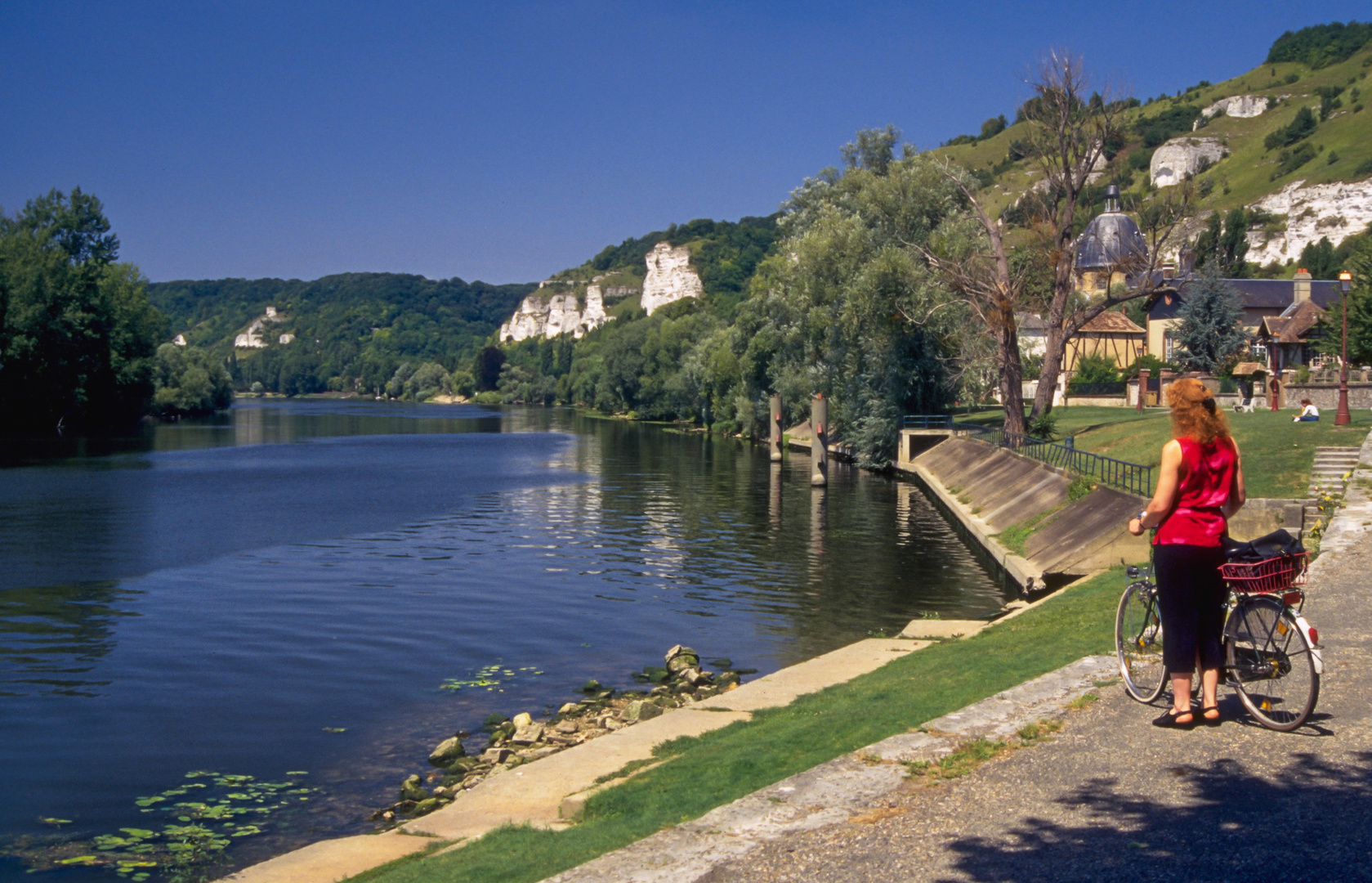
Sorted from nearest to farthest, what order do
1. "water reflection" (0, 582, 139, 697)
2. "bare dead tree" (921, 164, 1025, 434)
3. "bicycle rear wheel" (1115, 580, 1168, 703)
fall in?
"bicycle rear wheel" (1115, 580, 1168, 703)
"water reflection" (0, 582, 139, 697)
"bare dead tree" (921, 164, 1025, 434)

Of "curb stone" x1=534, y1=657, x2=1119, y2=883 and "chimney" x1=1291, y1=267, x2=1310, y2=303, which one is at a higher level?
"chimney" x1=1291, y1=267, x2=1310, y2=303

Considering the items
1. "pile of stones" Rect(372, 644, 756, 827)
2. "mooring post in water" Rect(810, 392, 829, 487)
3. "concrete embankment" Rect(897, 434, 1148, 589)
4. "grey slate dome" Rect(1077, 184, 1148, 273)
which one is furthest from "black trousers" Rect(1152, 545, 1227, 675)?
"grey slate dome" Rect(1077, 184, 1148, 273)

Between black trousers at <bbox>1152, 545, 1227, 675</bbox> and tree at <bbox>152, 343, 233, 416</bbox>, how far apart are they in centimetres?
11632

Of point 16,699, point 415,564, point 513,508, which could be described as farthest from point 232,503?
point 16,699

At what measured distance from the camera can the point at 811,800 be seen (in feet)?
22.3

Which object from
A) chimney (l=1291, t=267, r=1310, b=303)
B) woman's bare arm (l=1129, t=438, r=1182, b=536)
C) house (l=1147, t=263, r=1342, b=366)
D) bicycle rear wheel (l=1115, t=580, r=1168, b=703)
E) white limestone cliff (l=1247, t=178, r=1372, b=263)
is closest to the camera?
woman's bare arm (l=1129, t=438, r=1182, b=536)

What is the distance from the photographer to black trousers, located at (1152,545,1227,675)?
7.88m

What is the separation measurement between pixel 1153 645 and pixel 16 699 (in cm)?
1561

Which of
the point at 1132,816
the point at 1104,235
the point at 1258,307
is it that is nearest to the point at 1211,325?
the point at 1258,307

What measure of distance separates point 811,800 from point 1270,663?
3.60 meters

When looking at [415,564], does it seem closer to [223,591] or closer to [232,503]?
[223,591]

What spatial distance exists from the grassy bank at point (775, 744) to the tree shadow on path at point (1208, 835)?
2.70 metres

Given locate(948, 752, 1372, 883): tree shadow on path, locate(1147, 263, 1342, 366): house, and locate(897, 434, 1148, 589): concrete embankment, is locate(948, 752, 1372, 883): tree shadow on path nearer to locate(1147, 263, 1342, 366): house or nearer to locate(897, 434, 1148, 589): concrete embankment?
locate(897, 434, 1148, 589): concrete embankment

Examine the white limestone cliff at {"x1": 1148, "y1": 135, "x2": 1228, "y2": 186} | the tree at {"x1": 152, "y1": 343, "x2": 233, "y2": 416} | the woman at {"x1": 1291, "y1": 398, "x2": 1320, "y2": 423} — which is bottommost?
the woman at {"x1": 1291, "y1": 398, "x2": 1320, "y2": 423}
